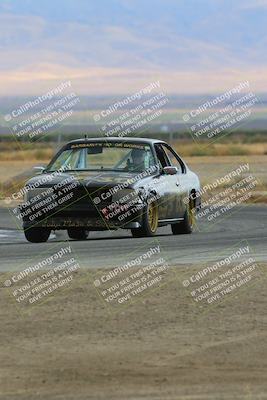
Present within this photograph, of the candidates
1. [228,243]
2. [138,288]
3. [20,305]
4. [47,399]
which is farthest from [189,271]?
[47,399]

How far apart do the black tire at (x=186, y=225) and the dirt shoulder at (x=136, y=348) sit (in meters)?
7.99

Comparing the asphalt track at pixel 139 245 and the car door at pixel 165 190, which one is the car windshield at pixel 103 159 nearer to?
the car door at pixel 165 190

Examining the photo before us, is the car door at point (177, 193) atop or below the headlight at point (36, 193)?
below

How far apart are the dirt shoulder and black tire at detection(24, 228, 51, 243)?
643 cm

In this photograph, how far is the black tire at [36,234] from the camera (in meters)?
20.9

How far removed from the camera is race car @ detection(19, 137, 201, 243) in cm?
2020

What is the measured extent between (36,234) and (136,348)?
9.65 metres

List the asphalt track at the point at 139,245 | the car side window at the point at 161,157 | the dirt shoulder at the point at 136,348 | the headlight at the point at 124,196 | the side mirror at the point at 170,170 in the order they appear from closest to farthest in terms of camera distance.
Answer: the dirt shoulder at the point at 136,348 → the asphalt track at the point at 139,245 → the headlight at the point at 124,196 → the side mirror at the point at 170,170 → the car side window at the point at 161,157

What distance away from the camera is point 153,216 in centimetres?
2106
